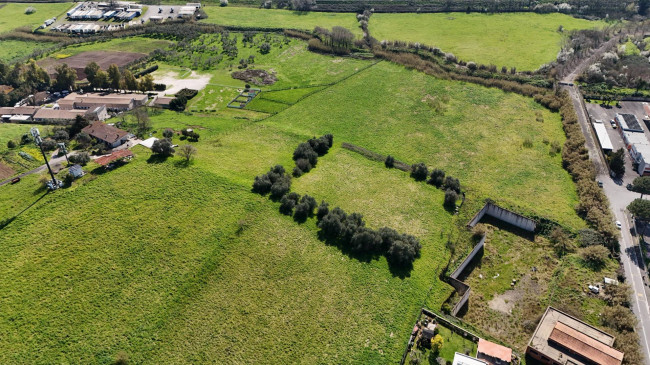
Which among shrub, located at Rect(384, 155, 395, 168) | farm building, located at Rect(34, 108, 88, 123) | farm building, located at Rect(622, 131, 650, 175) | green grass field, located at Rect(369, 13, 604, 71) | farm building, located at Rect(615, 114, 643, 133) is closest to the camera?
farm building, located at Rect(622, 131, 650, 175)

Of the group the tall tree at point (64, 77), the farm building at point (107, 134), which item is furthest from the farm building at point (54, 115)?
the tall tree at point (64, 77)

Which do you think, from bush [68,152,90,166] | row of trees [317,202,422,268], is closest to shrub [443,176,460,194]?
row of trees [317,202,422,268]

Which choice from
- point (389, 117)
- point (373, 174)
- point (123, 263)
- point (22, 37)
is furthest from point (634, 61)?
point (22, 37)

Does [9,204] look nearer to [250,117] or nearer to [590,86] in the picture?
[250,117]

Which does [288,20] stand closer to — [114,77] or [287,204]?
[114,77]

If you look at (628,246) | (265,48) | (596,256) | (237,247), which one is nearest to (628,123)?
(628,246)

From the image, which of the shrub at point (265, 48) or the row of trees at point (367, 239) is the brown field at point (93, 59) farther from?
the row of trees at point (367, 239)

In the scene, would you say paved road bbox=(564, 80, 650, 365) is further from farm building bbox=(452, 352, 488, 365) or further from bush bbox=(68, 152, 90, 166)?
bush bbox=(68, 152, 90, 166)
